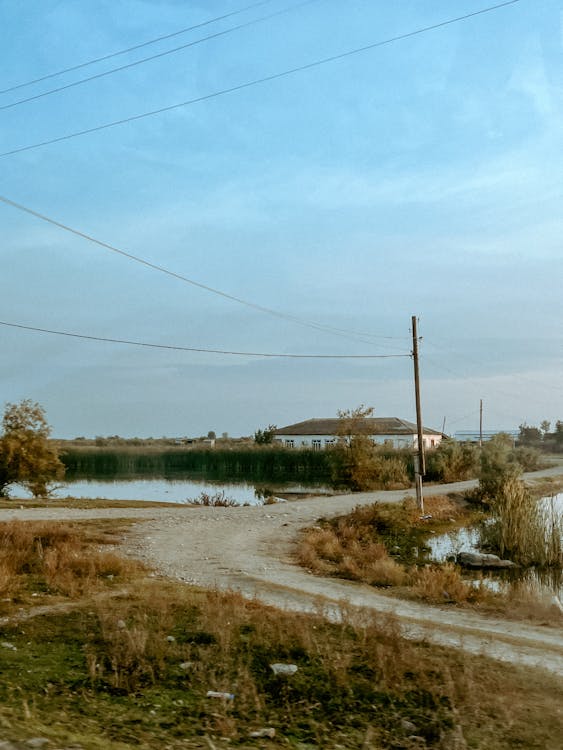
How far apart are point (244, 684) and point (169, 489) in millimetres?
39283

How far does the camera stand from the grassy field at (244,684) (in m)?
6.05

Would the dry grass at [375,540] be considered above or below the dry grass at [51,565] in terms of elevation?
below

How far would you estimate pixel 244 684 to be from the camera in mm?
7145

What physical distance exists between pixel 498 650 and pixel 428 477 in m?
37.0

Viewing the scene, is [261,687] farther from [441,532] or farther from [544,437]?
[544,437]

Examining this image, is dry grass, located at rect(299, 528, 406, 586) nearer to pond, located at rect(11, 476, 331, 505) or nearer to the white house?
pond, located at rect(11, 476, 331, 505)

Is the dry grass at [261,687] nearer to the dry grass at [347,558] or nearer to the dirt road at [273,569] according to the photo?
the dirt road at [273,569]

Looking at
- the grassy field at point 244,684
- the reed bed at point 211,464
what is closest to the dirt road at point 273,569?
the grassy field at point 244,684

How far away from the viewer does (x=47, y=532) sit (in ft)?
54.1

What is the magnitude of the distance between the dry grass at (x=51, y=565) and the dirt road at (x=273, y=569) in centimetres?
117

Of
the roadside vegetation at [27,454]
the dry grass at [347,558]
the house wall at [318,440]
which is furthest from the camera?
the house wall at [318,440]

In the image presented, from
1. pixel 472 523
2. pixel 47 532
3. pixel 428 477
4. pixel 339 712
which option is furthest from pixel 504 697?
pixel 428 477

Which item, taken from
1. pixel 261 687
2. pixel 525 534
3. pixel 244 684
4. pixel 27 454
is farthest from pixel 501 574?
pixel 27 454

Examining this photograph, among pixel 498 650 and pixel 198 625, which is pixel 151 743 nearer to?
pixel 198 625
